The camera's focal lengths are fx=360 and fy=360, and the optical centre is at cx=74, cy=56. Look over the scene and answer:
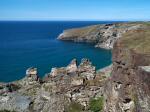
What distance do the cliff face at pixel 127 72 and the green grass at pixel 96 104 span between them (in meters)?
5.24

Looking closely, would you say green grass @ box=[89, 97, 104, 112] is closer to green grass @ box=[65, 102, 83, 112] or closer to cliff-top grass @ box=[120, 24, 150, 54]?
green grass @ box=[65, 102, 83, 112]

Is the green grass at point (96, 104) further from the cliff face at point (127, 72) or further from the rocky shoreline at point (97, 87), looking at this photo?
the cliff face at point (127, 72)

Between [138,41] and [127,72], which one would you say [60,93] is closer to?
[138,41]

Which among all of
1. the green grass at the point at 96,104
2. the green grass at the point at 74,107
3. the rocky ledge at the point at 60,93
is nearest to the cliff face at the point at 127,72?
the green grass at the point at 96,104

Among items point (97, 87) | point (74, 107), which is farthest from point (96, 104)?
point (97, 87)

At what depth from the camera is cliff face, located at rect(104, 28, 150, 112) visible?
33597 millimetres

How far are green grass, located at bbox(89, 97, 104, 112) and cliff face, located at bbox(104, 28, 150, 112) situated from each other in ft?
17.2

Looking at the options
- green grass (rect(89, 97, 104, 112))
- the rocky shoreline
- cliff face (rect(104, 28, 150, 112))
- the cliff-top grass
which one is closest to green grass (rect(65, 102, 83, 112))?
the rocky shoreline

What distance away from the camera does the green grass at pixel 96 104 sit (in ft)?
155

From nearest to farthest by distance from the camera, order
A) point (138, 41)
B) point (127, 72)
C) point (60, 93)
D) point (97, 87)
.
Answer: point (127, 72), point (138, 41), point (60, 93), point (97, 87)

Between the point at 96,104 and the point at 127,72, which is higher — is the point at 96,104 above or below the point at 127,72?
below

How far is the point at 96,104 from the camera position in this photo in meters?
48.7

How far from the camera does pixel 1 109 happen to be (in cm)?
5259

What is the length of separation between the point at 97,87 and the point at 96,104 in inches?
156
